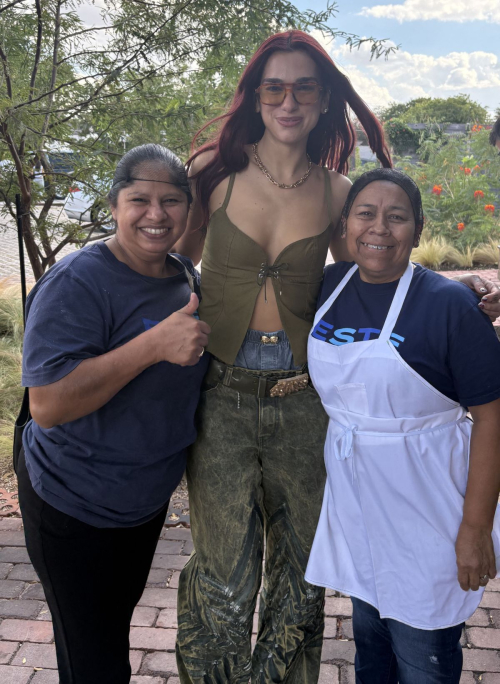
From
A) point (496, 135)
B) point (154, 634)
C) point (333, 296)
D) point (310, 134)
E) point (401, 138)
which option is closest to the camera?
point (333, 296)

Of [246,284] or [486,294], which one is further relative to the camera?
[246,284]

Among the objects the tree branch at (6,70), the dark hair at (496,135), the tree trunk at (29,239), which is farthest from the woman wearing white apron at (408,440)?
the tree trunk at (29,239)

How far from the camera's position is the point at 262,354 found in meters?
2.04

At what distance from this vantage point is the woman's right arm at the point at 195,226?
221 centimetres

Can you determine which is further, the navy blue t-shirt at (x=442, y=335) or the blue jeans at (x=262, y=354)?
the blue jeans at (x=262, y=354)

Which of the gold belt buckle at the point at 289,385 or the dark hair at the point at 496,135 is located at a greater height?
the dark hair at the point at 496,135

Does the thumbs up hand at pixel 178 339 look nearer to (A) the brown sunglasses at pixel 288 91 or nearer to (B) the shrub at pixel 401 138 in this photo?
(A) the brown sunglasses at pixel 288 91

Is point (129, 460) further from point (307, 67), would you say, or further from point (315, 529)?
point (307, 67)

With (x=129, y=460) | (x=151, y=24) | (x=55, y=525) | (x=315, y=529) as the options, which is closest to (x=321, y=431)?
(x=315, y=529)

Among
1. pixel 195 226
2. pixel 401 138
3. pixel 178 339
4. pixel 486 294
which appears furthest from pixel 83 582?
pixel 401 138

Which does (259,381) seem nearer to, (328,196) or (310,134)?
(328,196)

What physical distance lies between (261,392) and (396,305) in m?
0.54

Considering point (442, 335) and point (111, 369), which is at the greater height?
point (442, 335)

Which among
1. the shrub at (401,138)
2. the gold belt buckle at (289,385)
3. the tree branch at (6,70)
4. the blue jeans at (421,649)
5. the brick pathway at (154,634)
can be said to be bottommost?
the brick pathway at (154,634)
